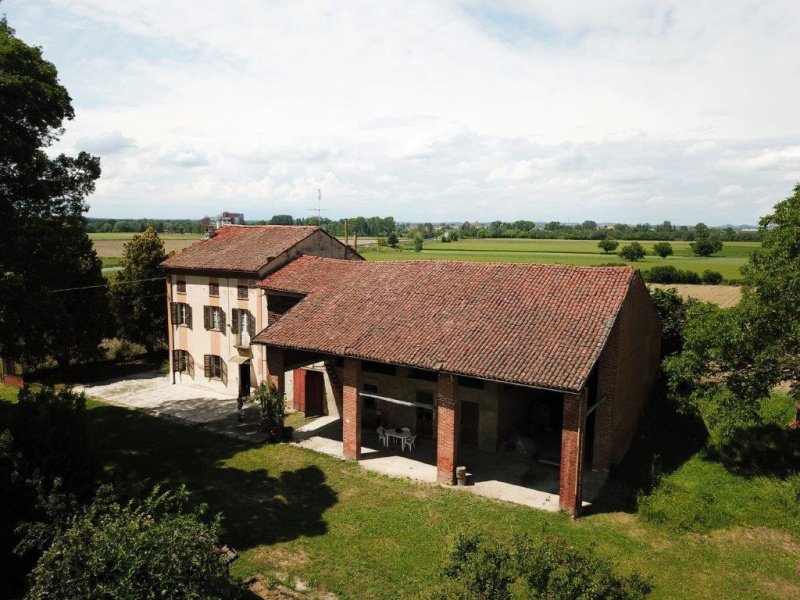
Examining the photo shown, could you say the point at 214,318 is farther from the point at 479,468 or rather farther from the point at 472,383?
the point at 479,468

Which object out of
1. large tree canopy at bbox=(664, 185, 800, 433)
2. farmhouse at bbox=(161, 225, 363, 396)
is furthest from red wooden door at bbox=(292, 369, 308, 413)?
large tree canopy at bbox=(664, 185, 800, 433)

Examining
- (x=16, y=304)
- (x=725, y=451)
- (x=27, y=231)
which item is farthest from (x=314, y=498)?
(x=725, y=451)

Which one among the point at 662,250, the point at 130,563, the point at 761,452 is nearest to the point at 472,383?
the point at 761,452

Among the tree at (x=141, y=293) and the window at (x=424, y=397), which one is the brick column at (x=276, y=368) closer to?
the window at (x=424, y=397)

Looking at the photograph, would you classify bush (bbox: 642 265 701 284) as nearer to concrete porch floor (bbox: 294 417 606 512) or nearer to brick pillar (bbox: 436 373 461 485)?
concrete porch floor (bbox: 294 417 606 512)

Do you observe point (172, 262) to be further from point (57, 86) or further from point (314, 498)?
point (314, 498)

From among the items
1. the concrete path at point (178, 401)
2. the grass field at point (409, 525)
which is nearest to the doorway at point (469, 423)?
the grass field at point (409, 525)
